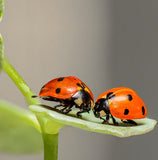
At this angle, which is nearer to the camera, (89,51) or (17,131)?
(17,131)

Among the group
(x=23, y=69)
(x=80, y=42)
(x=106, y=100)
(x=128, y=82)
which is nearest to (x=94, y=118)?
(x=106, y=100)

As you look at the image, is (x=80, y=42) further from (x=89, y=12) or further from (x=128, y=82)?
(x=128, y=82)

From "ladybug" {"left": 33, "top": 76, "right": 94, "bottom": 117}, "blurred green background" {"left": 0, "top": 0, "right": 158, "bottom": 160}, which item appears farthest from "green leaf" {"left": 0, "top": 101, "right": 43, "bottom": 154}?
"blurred green background" {"left": 0, "top": 0, "right": 158, "bottom": 160}

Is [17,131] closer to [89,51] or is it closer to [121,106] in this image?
[121,106]

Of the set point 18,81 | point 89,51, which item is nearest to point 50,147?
point 18,81

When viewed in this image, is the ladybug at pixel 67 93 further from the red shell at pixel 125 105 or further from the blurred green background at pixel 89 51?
the blurred green background at pixel 89 51

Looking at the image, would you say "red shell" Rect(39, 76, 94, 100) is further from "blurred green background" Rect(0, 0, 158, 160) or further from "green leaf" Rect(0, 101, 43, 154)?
"blurred green background" Rect(0, 0, 158, 160)

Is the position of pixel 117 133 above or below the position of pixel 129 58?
above
